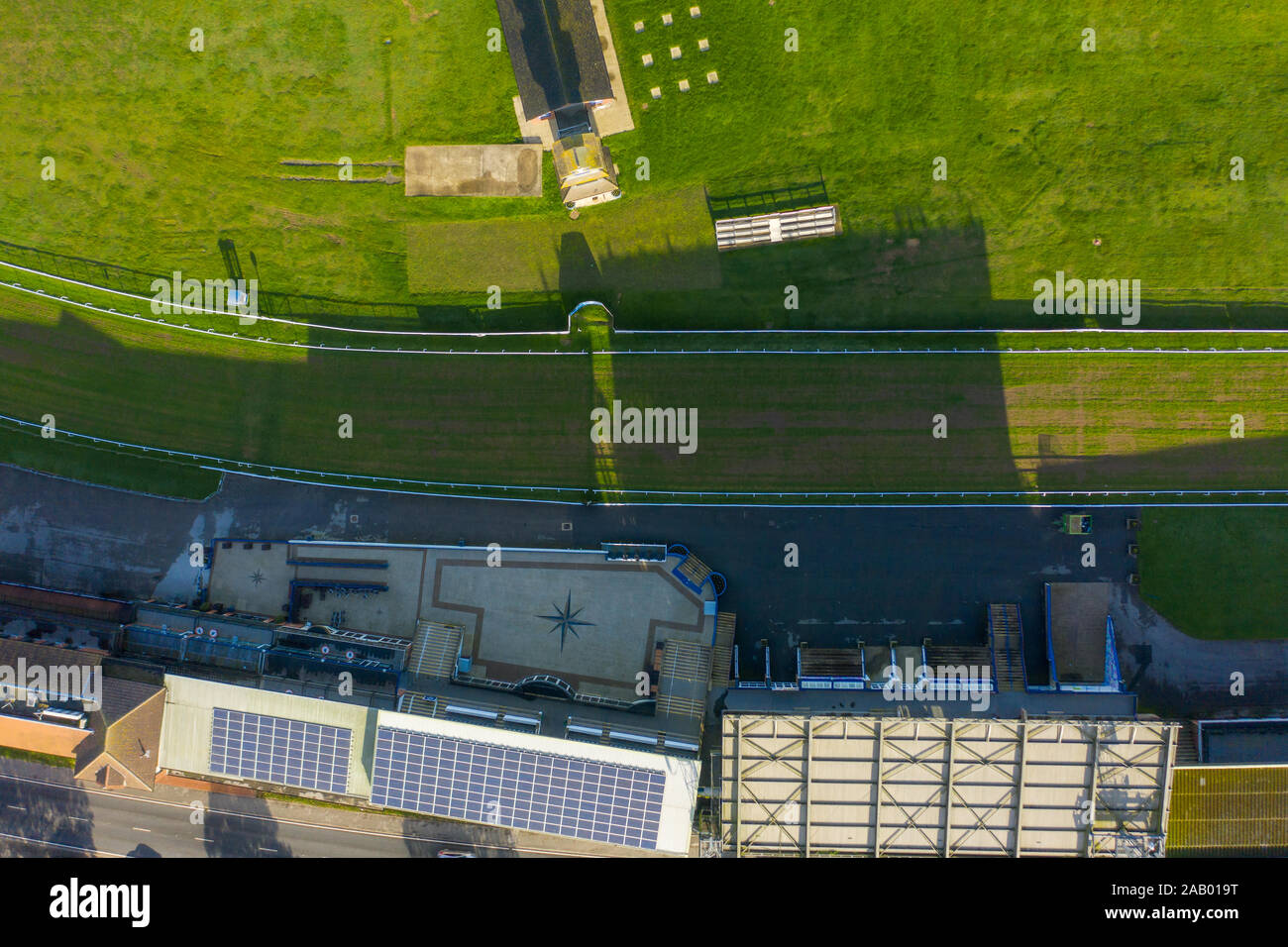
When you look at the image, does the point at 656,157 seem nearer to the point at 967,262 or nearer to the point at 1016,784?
the point at 967,262

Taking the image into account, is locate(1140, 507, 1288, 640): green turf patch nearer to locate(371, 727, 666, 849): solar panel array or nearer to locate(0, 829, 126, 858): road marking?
locate(371, 727, 666, 849): solar panel array

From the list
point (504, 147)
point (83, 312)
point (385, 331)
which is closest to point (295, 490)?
point (385, 331)

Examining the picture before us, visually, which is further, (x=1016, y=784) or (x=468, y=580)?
(x=468, y=580)

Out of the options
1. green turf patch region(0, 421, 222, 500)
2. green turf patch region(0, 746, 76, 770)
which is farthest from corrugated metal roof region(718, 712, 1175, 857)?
green turf patch region(0, 746, 76, 770)

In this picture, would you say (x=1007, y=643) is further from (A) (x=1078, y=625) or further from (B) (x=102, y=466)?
(B) (x=102, y=466)

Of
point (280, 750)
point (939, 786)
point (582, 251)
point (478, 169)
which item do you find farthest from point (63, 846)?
point (939, 786)

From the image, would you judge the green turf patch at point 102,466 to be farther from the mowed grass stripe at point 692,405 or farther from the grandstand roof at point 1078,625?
the grandstand roof at point 1078,625
